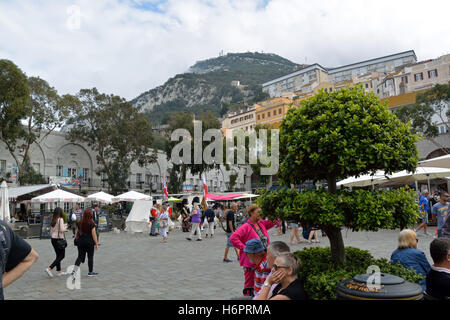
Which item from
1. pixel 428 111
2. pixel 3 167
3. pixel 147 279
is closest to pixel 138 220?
pixel 147 279

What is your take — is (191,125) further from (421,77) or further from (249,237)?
(421,77)

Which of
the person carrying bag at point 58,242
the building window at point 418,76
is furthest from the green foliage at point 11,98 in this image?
the building window at point 418,76

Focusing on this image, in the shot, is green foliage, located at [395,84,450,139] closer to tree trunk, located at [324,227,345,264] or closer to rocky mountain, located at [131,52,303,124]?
tree trunk, located at [324,227,345,264]

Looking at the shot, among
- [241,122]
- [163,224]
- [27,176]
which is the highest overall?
[241,122]

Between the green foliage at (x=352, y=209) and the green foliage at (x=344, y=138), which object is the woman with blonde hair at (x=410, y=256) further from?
the green foliage at (x=344, y=138)

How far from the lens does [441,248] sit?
3.57 metres

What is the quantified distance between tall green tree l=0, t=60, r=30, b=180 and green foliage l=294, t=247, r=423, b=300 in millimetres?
29458

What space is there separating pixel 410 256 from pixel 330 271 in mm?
1202

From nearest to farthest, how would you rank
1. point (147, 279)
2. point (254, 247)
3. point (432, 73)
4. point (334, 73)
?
point (254, 247)
point (147, 279)
point (432, 73)
point (334, 73)

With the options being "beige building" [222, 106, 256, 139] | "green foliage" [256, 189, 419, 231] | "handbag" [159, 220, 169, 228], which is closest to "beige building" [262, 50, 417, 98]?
"beige building" [222, 106, 256, 139]

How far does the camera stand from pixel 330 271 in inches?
154

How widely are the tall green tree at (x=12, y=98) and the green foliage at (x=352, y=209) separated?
96.7 feet
